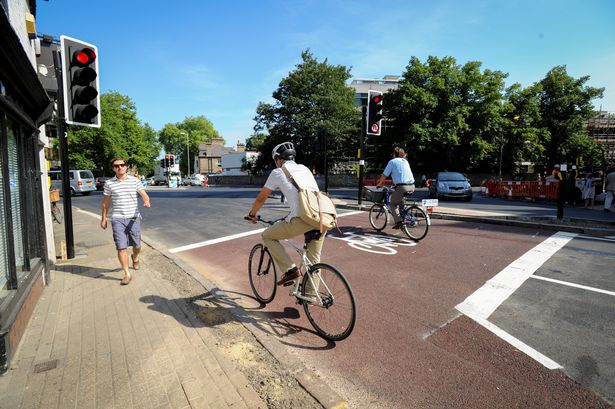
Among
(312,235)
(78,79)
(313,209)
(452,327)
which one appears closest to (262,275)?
(312,235)

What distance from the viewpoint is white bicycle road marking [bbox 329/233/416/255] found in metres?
6.99

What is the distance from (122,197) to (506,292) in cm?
557

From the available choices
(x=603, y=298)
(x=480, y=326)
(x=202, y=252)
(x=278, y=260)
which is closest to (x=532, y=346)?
(x=480, y=326)

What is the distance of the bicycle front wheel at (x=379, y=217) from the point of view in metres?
8.77

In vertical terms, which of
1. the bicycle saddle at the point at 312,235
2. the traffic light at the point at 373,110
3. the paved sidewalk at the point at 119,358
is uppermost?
the traffic light at the point at 373,110

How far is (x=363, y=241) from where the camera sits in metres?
7.77

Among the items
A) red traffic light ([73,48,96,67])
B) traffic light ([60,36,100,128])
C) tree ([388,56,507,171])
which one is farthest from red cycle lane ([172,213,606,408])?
tree ([388,56,507,171])

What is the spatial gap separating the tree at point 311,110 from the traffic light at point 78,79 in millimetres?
30458

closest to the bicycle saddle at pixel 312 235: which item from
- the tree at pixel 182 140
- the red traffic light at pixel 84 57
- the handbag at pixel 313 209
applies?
the handbag at pixel 313 209

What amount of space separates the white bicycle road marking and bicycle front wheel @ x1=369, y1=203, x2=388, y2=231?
482 millimetres

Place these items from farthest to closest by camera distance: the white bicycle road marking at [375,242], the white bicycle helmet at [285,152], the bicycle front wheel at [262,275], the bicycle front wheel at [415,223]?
the bicycle front wheel at [415,223]
the white bicycle road marking at [375,242]
the bicycle front wheel at [262,275]
the white bicycle helmet at [285,152]

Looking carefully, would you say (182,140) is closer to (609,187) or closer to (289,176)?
(609,187)

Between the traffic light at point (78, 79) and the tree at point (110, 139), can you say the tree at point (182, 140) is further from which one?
the traffic light at point (78, 79)

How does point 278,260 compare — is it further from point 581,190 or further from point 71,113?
point 581,190
